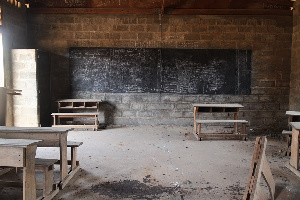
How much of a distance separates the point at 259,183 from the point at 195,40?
17.2 feet

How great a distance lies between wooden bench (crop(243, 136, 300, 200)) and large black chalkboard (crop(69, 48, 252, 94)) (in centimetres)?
415

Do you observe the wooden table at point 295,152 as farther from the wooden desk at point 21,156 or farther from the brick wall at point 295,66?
the brick wall at point 295,66

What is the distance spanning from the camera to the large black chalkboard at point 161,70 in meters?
7.01

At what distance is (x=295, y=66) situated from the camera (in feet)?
22.0

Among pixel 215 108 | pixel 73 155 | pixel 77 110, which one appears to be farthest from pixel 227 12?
pixel 73 155

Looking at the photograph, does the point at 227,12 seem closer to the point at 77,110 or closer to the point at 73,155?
the point at 77,110

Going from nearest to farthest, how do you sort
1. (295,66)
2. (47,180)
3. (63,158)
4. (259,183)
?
(259,183)
(47,180)
(63,158)
(295,66)

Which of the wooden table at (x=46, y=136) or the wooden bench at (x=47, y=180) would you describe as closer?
the wooden bench at (x=47, y=180)

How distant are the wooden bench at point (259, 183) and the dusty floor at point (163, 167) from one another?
84 millimetres

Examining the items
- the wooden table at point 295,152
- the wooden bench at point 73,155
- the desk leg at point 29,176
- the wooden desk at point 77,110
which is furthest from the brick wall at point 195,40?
the desk leg at point 29,176

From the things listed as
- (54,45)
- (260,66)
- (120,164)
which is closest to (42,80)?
(54,45)

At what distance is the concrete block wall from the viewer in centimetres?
617

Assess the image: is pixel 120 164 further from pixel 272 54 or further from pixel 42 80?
pixel 272 54

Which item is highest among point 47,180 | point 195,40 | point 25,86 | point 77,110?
point 195,40
